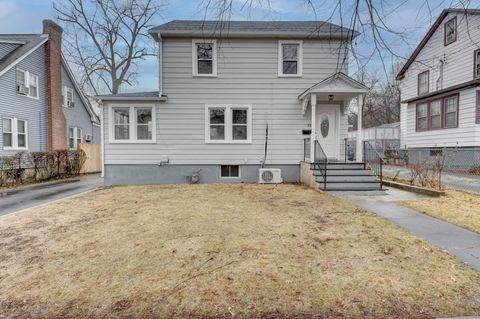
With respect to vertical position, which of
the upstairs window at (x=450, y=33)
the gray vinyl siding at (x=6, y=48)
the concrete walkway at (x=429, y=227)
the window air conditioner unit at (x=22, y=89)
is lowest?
the concrete walkway at (x=429, y=227)

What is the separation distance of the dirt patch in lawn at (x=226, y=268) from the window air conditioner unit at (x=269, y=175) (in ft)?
16.2

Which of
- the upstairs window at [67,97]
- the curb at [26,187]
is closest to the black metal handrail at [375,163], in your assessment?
the curb at [26,187]

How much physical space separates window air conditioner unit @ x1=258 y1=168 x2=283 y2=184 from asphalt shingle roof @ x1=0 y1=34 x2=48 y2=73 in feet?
43.8

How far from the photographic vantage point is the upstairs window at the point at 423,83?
59.9ft

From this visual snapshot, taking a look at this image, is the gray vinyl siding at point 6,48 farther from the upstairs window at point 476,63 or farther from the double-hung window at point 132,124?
the upstairs window at point 476,63

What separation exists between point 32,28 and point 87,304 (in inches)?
1072

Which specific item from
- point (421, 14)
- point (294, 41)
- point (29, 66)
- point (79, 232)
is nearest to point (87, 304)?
point (79, 232)

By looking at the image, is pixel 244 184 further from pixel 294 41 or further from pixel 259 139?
pixel 294 41

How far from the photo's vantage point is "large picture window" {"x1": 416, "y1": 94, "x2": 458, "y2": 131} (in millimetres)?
15537

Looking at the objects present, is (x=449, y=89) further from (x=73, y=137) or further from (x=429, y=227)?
(x=73, y=137)

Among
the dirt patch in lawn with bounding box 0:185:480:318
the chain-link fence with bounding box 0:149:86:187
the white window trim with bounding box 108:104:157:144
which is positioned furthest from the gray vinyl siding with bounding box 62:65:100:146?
the dirt patch in lawn with bounding box 0:185:480:318

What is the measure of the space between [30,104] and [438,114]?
22.2 m

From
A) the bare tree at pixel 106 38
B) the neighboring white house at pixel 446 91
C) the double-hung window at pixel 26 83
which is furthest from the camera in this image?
the bare tree at pixel 106 38

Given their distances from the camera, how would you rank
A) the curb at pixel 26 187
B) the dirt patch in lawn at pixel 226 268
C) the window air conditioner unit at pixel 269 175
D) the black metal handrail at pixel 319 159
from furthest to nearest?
the window air conditioner unit at pixel 269 175, the curb at pixel 26 187, the black metal handrail at pixel 319 159, the dirt patch in lawn at pixel 226 268
